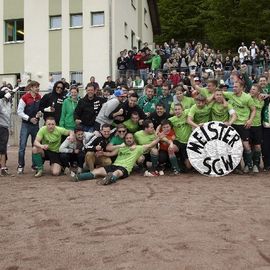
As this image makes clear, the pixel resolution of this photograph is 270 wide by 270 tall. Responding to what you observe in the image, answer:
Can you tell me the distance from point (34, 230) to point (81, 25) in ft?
70.7

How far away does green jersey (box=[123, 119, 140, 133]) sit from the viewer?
10.4 m

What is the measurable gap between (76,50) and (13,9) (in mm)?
4570

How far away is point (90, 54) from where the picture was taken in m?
26.0

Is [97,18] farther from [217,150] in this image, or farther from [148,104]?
[217,150]

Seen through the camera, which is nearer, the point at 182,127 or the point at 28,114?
the point at 182,127

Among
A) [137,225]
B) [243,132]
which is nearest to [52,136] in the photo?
[243,132]

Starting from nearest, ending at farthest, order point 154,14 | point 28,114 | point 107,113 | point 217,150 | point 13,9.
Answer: point 217,150 → point 107,113 → point 28,114 → point 13,9 → point 154,14

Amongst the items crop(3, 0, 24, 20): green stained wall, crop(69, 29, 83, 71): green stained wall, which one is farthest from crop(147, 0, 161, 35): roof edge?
crop(3, 0, 24, 20): green stained wall

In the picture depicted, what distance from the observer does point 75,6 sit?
26.2 m

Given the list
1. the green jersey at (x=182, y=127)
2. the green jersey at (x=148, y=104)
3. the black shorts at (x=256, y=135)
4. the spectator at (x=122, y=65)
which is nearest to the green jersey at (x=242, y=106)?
the black shorts at (x=256, y=135)

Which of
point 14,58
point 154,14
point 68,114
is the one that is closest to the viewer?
point 68,114

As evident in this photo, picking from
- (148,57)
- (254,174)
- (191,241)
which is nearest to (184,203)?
(191,241)

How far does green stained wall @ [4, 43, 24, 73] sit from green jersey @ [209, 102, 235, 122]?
62.6 feet

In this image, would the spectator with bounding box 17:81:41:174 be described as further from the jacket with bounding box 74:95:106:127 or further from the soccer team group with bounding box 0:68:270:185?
the jacket with bounding box 74:95:106:127
